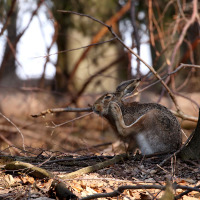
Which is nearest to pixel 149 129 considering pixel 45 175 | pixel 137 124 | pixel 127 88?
pixel 137 124

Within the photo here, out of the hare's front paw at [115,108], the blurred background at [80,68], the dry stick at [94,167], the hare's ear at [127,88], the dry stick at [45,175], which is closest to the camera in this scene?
the dry stick at [45,175]

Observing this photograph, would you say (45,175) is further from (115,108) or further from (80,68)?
(80,68)

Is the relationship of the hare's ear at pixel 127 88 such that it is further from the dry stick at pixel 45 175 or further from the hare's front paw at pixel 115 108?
the dry stick at pixel 45 175

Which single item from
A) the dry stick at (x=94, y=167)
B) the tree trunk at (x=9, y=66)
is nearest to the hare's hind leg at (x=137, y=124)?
the dry stick at (x=94, y=167)

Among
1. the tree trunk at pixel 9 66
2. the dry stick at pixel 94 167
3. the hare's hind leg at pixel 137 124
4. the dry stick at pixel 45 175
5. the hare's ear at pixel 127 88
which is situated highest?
the tree trunk at pixel 9 66

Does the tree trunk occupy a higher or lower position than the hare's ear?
higher

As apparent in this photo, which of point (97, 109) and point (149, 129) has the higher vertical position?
point (97, 109)

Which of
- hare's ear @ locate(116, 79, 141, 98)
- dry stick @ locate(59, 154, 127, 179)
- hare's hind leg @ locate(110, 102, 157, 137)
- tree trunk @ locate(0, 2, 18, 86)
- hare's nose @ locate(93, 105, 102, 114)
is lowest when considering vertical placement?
dry stick @ locate(59, 154, 127, 179)

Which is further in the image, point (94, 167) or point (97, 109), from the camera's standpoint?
point (97, 109)

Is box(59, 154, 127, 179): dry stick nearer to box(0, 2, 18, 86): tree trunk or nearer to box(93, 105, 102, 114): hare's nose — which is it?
box(93, 105, 102, 114): hare's nose

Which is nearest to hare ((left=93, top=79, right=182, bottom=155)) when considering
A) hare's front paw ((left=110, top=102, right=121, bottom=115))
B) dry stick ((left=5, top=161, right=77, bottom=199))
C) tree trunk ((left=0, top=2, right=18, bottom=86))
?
hare's front paw ((left=110, top=102, right=121, bottom=115))

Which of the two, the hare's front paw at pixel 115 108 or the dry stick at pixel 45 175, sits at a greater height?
the hare's front paw at pixel 115 108

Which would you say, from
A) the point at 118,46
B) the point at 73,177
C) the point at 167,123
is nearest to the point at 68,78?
the point at 118,46

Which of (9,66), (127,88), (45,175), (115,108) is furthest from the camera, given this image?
(9,66)
